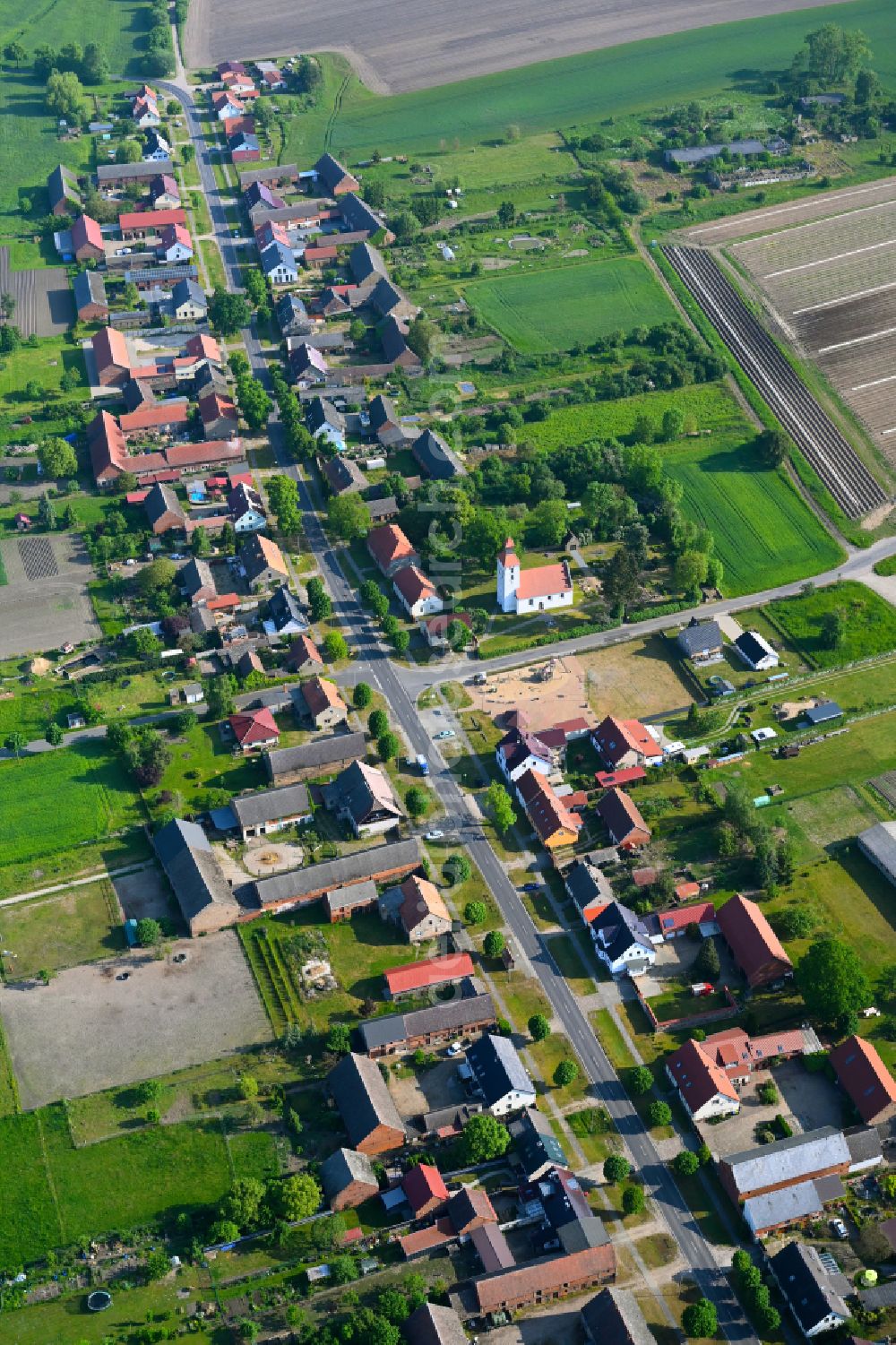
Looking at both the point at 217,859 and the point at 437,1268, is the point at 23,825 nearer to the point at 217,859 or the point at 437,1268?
the point at 217,859

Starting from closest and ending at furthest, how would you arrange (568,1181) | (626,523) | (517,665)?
(568,1181), (517,665), (626,523)

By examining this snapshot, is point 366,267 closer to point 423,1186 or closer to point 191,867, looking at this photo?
point 191,867

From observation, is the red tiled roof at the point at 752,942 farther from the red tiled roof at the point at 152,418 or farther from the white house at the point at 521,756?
the red tiled roof at the point at 152,418

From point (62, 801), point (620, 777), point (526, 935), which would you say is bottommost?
point (526, 935)

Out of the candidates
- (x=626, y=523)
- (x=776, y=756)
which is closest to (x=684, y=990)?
(x=776, y=756)

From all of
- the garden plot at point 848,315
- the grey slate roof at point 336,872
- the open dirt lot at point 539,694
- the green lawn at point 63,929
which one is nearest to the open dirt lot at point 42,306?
the open dirt lot at point 539,694

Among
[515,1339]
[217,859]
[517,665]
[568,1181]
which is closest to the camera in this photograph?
[515,1339]

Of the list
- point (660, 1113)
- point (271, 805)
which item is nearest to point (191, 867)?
point (271, 805)
